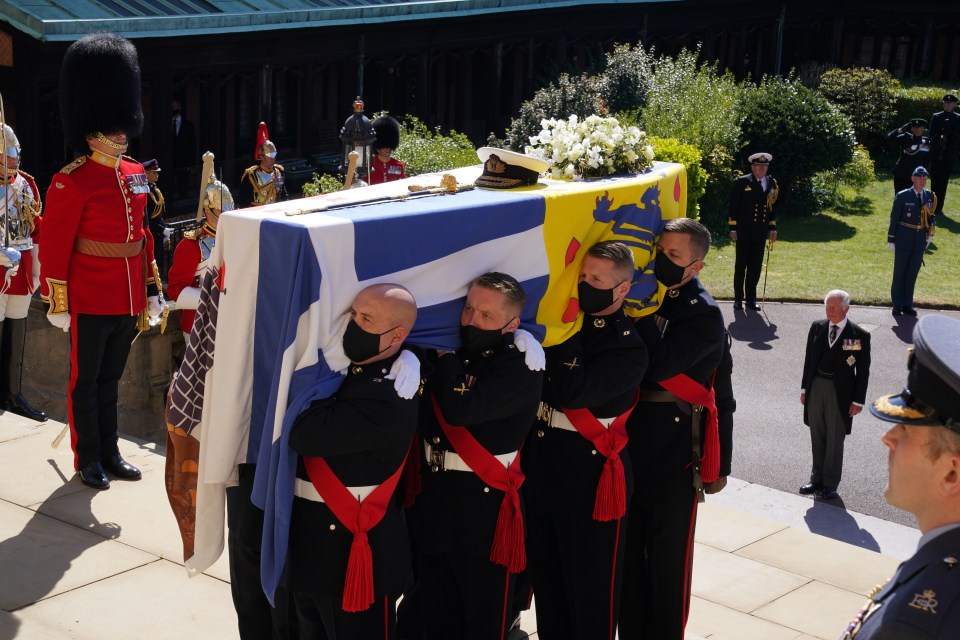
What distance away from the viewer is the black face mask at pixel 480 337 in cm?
441

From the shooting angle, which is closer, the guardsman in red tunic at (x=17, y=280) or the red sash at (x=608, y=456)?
the red sash at (x=608, y=456)

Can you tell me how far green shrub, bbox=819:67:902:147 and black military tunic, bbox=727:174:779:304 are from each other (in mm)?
11144

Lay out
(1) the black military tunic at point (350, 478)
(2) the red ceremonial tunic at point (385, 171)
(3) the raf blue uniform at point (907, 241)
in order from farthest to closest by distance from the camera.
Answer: (3) the raf blue uniform at point (907, 241)
(2) the red ceremonial tunic at point (385, 171)
(1) the black military tunic at point (350, 478)

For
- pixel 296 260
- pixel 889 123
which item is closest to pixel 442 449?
pixel 296 260

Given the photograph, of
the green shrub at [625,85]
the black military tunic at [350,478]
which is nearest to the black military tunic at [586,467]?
the black military tunic at [350,478]

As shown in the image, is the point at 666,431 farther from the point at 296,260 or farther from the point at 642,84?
the point at 642,84

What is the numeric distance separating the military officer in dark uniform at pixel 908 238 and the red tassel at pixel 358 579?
33.3 feet

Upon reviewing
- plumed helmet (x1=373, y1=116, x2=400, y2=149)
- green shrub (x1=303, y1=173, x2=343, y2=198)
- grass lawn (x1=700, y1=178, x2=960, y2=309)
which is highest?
plumed helmet (x1=373, y1=116, x2=400, y2=149)

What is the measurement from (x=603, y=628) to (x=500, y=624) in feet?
1.54

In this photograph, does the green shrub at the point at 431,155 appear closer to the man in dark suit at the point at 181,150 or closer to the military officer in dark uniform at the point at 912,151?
the man in dark suit at the point at 181,150

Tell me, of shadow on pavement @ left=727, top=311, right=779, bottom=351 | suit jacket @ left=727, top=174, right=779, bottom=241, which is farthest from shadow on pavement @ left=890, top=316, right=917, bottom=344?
suit jacket @ left=727, top=174, right=779, bottom=241

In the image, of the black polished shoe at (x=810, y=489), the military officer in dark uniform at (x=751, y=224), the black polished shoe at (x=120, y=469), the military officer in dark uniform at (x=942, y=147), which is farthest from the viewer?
the military officer in dark uniform at (x=942, y=147)

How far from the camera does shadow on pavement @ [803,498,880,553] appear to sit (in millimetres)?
7602

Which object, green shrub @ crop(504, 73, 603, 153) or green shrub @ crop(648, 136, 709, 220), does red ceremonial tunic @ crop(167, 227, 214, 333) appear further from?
green shrub @ crop(504, 73, 603, 153)
